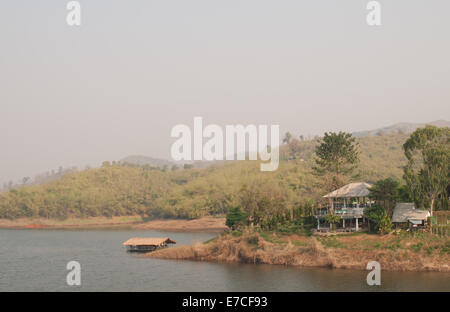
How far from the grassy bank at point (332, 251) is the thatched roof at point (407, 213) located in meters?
3.30

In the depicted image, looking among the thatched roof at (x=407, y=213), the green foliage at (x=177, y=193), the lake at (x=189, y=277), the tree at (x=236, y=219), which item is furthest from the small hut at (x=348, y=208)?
the green foliage at (x=177, y=193)

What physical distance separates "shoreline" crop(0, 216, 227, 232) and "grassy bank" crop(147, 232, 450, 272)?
68.8 m

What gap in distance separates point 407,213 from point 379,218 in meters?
3.26

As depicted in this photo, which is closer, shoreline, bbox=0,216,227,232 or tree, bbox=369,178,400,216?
tree, bbox=369,178,400,216

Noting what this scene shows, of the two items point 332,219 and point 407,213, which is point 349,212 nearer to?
point 332,219

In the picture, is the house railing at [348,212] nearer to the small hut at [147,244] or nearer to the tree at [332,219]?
the tree at [332,219]

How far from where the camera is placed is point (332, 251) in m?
51.9

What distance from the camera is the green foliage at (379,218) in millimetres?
54156

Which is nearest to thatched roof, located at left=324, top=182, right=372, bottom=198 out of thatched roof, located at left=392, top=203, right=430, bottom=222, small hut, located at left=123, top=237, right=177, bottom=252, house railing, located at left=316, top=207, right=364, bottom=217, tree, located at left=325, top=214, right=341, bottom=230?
house railing, located at left=316, top=207, right=364, bottom=217

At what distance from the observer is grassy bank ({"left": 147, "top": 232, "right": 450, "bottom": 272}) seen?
48.9m

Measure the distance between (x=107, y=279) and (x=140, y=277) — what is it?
130 inches

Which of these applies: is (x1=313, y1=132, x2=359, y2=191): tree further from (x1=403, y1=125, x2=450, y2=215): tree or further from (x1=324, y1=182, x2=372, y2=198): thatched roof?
(x1=403, y1=125, x2=450, y2=215): tree
